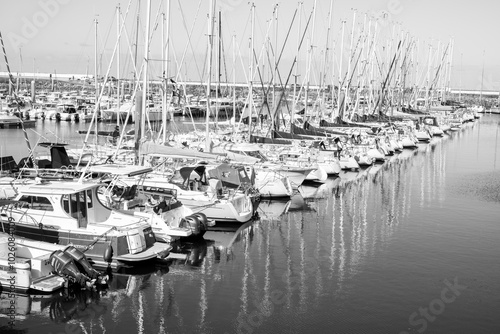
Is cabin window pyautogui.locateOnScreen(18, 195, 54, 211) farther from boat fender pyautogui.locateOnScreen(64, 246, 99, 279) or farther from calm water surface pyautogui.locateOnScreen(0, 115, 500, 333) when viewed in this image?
calm water surface pyautogui.locateOnScreen(0, 115, 500, 333)

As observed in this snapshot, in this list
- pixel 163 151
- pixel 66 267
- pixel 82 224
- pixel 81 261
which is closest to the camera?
pixel 66 267

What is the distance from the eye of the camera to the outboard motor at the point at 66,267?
18825mm

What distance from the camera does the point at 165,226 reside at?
24297 mm

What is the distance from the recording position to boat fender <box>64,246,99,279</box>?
19.1m

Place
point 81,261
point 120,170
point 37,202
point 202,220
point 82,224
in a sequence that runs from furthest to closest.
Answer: point 202,220
point 120,170
point 37,202
point 82,224
point 81,261

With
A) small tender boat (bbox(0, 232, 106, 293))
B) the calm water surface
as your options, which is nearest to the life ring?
the calm water surface

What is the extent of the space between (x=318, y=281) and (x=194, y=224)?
6123 millimetres

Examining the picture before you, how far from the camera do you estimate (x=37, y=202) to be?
22.4 meters

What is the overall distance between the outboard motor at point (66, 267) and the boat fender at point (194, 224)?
21.9 feet

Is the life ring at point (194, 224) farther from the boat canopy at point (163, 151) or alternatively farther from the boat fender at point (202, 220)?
the boat canopy at point (163, 151)

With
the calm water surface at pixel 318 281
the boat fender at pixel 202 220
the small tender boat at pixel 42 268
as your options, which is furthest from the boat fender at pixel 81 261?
the boat fender at pixel 202 220

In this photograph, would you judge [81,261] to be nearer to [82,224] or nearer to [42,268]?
[42,268]

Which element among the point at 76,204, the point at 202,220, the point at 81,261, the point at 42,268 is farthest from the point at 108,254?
the point at 202,220

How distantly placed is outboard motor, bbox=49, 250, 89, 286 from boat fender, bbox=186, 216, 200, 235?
6662 mm
